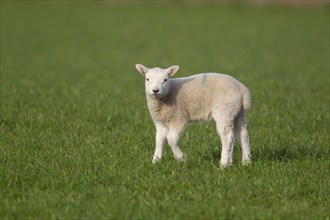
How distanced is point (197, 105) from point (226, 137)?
556mm

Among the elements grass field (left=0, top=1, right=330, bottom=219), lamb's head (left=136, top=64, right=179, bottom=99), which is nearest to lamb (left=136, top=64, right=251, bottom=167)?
lamb's head (left=136, top=64, right=179, bottom=99)

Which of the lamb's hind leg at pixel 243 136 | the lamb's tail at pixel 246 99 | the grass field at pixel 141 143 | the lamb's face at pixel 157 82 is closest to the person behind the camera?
the grass field at pixel 141 143

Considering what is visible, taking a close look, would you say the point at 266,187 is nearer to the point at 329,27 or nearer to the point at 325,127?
the point at 325,127

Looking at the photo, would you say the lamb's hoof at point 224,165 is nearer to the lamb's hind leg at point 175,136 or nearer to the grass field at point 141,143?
the grass field at point 141,143

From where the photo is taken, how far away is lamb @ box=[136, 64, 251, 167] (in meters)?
8.17

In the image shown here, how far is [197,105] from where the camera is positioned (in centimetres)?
834

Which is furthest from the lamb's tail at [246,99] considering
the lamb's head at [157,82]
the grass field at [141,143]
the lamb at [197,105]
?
the lamb's head at [157,82]

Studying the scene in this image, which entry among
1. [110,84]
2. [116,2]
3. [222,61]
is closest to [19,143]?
[110,84]

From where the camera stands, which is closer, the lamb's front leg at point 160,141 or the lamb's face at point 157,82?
the lamb's face at point 157,82

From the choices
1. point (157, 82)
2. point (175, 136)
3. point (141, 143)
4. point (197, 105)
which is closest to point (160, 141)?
point (175, 136)

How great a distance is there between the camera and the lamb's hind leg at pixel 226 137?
8156 mm

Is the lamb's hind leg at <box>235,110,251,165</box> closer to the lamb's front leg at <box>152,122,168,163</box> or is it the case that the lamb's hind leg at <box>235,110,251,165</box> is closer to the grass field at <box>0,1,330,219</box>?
the grass field at <box>0,1,330,219</box>

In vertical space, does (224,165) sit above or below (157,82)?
below

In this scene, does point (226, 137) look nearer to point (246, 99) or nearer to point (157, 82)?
point (246, 99)
